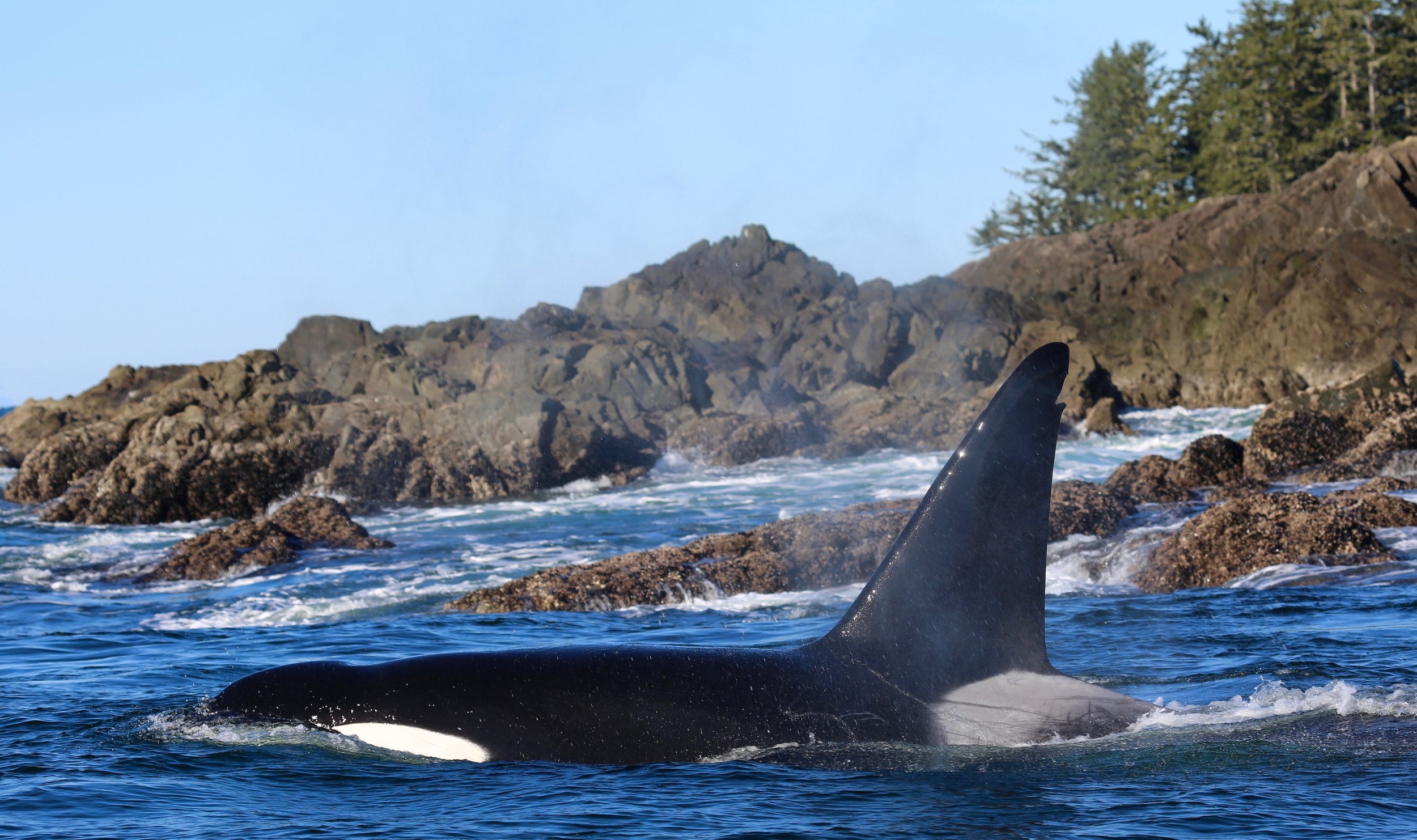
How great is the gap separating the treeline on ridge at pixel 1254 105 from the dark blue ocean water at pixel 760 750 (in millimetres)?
49202

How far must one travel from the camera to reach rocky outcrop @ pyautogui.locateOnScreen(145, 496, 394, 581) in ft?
51.9

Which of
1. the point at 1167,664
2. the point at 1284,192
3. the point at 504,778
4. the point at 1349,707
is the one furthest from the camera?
the point at 1284,192

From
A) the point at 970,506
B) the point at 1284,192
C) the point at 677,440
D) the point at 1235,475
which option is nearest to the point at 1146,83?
the point at 1284,192

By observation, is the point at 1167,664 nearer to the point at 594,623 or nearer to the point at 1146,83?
the point at 594,623

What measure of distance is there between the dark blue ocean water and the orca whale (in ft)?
0.37

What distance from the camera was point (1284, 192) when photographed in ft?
161

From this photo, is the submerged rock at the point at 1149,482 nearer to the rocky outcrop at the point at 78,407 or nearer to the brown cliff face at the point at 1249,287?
the brown cliff face at the point at 1249,287

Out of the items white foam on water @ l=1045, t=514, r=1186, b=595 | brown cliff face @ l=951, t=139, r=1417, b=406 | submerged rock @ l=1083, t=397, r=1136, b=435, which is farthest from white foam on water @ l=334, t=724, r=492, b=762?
brown cliff face @ l=951, t=139, r=1417, b=406

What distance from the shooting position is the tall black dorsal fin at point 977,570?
534 centimetres

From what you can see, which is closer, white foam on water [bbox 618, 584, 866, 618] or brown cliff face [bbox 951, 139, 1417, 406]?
white foam on water [bbox 618, 584, 866, 618]

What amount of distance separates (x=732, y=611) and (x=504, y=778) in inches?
233

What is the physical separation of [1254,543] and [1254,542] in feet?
0.04

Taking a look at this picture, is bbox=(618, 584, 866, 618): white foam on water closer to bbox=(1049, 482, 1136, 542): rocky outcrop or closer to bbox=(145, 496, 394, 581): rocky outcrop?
bbox=(1049, 482, 1136, 542): rocky outcrop

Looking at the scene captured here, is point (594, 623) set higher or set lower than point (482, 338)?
lower
